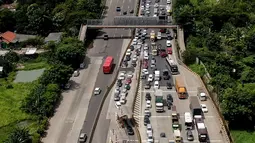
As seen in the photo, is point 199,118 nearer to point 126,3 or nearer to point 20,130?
point 20,130

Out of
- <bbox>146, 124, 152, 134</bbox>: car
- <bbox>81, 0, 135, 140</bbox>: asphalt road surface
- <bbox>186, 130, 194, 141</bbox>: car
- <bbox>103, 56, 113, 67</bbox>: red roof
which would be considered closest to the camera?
<bbox>186, 130, 194, 141</bbox>: car

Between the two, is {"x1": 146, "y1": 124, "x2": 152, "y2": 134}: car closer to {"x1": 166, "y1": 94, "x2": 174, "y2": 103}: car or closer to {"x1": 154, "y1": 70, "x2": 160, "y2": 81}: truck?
{"x1": 166, "y1": 94, "x2": 174, "y2": 103}: car

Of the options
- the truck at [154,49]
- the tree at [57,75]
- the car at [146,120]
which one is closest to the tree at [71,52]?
the tree at [57,75]

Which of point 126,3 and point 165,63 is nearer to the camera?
point 165,63

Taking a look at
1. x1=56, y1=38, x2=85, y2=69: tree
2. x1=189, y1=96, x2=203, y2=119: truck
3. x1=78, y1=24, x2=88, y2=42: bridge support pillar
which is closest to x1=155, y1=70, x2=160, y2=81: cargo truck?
x1=189, y1=96, x2=203, y2=119: truck

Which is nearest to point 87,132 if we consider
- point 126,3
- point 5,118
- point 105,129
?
point 105,129

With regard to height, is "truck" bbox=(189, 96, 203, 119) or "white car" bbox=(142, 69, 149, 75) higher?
"truck" bbox=(189, 96, 203, 119)

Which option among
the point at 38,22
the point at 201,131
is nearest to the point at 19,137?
the point at 201,131
